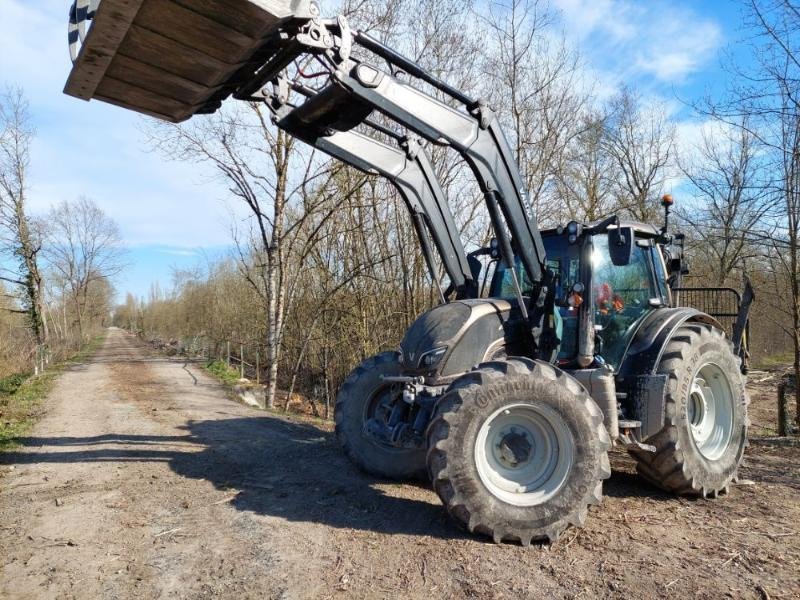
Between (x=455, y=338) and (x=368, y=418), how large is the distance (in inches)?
62.2

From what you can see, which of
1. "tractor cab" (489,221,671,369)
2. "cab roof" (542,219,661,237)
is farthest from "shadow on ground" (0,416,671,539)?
"cab roof" (542,219,661,237)

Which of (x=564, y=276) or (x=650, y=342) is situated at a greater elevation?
(x=564, y=276)

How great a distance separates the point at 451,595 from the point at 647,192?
76.0ft

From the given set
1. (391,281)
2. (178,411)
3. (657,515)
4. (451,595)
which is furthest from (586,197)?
(451,595)

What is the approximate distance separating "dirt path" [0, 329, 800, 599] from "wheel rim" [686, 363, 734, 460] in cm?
48

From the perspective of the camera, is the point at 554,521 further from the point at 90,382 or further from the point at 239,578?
the point at 90,382

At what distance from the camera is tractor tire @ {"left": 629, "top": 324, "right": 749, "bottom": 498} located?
4668mm

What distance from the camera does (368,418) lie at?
5.68m

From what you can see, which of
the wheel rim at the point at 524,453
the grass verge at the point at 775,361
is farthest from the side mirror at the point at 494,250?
the grass verge at the point at 775,361

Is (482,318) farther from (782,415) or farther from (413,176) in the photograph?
(782,415)

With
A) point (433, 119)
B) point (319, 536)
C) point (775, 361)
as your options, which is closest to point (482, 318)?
point (433, 119)

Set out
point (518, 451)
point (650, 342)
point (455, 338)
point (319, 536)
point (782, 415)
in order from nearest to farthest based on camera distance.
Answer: point (319, 536), point (518, 451), point (455, 338), point (650, 342), point (782, 415)

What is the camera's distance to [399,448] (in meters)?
5.29

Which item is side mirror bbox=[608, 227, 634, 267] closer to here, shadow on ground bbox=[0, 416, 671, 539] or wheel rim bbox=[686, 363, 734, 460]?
wheel rim bbox=[686, 363, 734, 460]
